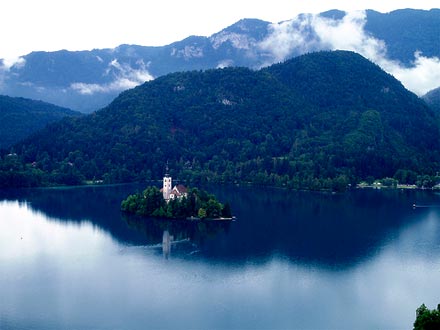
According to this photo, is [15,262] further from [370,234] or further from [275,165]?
[275,165]

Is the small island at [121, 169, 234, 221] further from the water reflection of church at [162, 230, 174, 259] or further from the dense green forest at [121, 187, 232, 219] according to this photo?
the water reflection of church at [162, 230, 174, 259]

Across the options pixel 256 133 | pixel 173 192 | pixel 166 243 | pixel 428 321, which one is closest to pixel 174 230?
pixel 166 243

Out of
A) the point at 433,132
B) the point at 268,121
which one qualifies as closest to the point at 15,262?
the point at 268,121

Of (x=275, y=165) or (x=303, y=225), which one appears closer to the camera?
(x=303, y=225)

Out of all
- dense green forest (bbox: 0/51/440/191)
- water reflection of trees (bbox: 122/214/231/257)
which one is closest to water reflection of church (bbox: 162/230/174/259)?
water reflection of trees (bbox: 122/214/231/257)

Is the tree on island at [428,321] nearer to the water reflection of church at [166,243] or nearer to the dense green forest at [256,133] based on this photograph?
the water reflection of church at [166,243]

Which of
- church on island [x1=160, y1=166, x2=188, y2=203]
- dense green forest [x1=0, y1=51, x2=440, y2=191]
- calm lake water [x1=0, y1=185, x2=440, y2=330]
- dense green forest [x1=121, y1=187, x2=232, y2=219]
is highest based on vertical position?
dense green forest [x1=0, y1=51, x2=440, y2=191]
